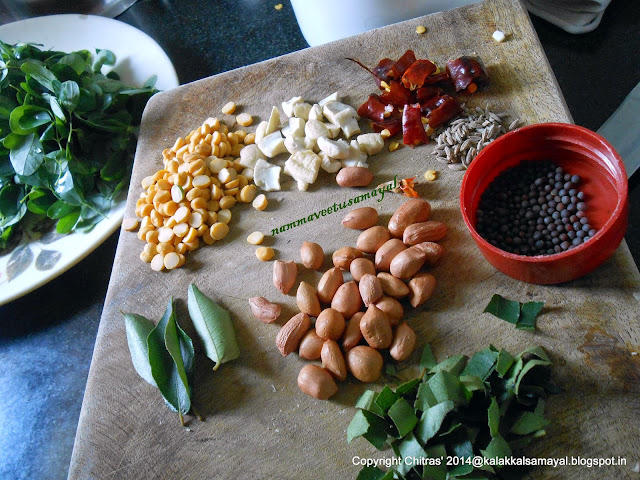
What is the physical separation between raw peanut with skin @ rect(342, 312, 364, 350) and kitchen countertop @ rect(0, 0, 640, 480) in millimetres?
668

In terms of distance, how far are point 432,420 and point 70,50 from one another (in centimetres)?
157

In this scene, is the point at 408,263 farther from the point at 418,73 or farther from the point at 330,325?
the point at 418,73

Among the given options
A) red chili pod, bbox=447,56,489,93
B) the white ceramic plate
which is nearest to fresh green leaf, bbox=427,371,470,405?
red chili pod, bbox=447,56,489,93

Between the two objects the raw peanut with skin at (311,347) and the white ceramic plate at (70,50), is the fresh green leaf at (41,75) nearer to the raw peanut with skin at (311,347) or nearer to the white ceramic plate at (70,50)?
the white ceramic plate at (70,50)

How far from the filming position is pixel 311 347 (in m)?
1.04

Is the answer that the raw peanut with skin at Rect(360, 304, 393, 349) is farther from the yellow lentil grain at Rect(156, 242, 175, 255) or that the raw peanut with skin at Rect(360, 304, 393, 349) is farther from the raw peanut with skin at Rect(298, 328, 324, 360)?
the yellow lentil grain at Rect(156, 242, 175, 255)

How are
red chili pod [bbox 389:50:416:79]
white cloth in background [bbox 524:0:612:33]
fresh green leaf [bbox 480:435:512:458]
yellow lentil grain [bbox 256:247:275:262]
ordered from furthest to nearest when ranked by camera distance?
1. white cloth in background [bbox 524:0:612:33]
2. red chili pod [bbox 389:50:416:79]
3. yellow lentil grain [bbox 256:247:275:262]
4. fresh green leaf [bbox 480:435:512:458]

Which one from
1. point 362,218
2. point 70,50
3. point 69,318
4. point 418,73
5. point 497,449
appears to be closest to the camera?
point 497,449

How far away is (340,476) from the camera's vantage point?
94 cm

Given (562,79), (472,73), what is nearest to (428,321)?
(472,73)

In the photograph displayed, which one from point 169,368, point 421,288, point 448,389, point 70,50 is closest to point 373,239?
point 421,288

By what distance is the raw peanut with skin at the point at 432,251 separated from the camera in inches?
42.5

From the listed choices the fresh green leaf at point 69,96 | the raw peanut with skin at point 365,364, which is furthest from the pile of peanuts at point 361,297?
the fresh green leaf at point 69,96

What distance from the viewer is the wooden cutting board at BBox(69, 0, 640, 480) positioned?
0.94 meters
